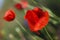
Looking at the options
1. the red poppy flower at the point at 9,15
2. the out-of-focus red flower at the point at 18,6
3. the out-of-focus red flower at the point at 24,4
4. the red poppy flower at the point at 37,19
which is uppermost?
the out-of-focus red flower at the point at 24,4

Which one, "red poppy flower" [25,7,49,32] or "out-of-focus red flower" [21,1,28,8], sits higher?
"out-of-focus red flower" [21,1,28,8]

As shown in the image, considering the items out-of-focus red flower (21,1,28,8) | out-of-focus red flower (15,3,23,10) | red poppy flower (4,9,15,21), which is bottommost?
red poppy flower (4,9,15,21)

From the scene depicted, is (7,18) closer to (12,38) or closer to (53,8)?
(12,38)

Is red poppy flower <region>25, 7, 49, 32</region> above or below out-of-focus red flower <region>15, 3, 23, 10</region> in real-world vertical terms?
below

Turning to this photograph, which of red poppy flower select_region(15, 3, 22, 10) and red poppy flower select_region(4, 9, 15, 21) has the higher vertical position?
red poppy flower select_region(15, 3, 22, 10)

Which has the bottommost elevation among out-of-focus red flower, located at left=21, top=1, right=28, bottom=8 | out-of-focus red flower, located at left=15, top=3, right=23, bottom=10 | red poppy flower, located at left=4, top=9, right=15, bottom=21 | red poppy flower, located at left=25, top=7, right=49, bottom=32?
red poppy flower, located at left=4, top=9, right=15, bottom=21

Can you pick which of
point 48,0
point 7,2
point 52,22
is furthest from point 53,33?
point 7,2

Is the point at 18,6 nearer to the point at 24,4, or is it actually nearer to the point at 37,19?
the point at 24,4

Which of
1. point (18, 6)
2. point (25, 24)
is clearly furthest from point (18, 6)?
point (25, 24)
